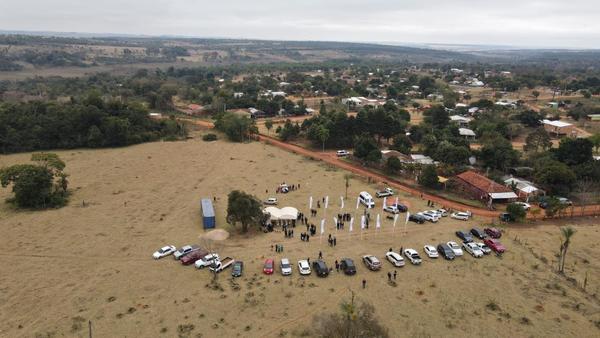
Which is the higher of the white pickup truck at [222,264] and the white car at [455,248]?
the white car at [455,248]

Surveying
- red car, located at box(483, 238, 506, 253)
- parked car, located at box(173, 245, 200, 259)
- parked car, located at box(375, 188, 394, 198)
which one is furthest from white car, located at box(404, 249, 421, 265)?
parked car, located at box(173, 245, 200, 259)

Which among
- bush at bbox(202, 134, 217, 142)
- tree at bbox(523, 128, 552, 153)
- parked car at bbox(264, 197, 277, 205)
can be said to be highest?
tree at bbox(523, 128, 552, 153)

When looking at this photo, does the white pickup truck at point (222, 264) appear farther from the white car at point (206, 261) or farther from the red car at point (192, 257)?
the red car at point (192, 257)

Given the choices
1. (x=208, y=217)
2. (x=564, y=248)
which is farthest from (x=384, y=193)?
(x=208, y=217)

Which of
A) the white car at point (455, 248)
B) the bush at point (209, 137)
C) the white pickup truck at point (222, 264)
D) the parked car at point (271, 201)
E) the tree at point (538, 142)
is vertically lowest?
the bush at point (209, 137)

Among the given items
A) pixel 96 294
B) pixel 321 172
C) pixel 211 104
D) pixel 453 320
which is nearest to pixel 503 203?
pixel 321 172

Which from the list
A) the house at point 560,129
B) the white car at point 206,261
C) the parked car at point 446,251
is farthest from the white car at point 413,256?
the house at point 560,129

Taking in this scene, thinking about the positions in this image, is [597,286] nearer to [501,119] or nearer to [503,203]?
[503,203]

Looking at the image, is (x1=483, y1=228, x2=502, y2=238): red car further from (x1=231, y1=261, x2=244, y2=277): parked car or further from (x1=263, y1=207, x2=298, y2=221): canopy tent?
(x1=231, y1=261, x2=244, y2=277): parked car
